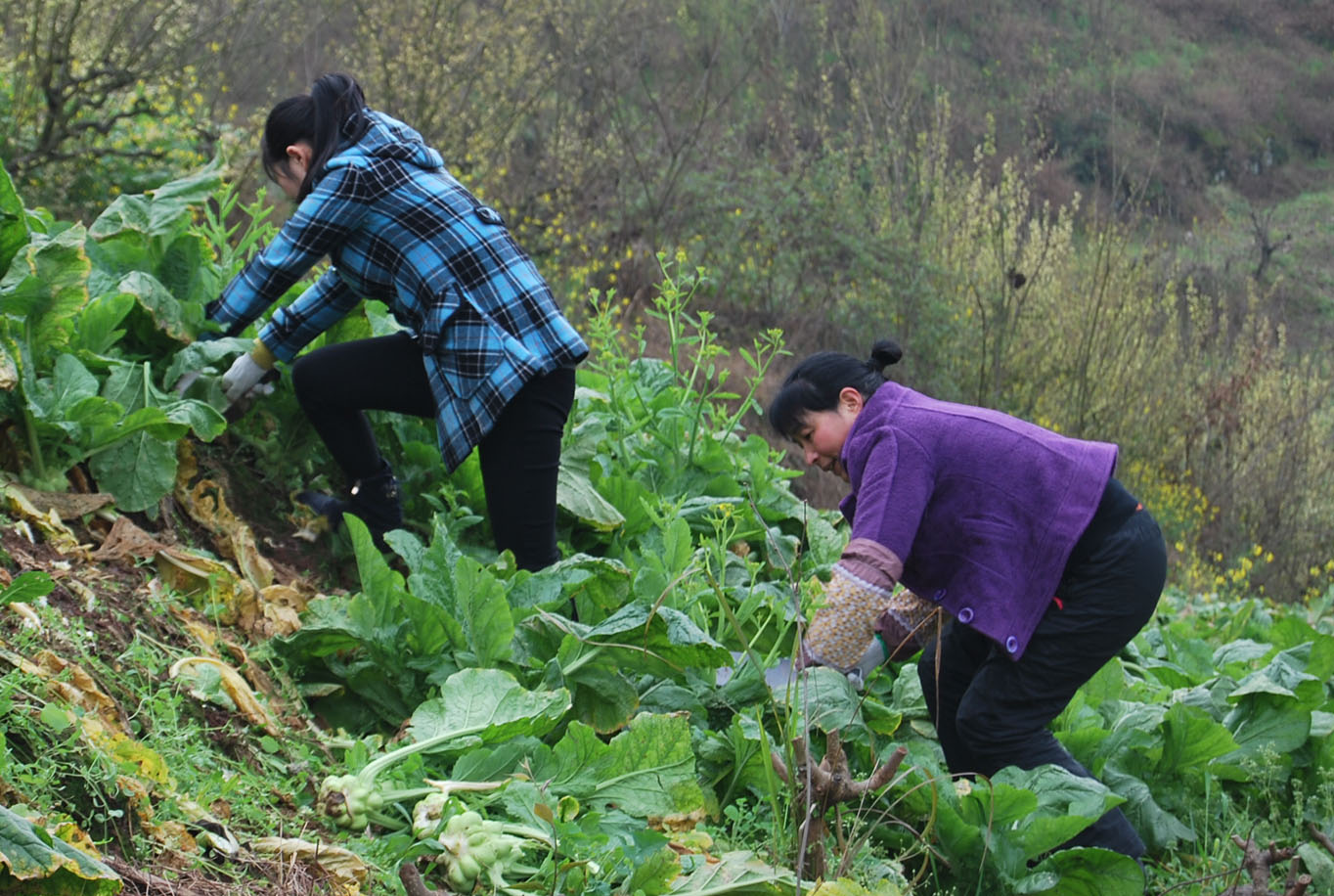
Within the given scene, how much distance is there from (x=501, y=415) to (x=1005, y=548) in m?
1.42

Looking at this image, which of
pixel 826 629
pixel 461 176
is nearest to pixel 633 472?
pixel 826 629

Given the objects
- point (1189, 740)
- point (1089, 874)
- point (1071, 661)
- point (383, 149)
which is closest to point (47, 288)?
point (383, 149)

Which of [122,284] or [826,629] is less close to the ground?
[122,284]

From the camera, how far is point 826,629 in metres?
2.87

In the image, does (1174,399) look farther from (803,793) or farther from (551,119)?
(803,793)

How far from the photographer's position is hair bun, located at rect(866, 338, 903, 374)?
10.3ft

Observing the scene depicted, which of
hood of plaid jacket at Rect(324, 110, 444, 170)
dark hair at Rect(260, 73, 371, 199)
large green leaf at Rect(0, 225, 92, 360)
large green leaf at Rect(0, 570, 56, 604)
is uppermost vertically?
dark hair at Rect(260, 73, 371, 199)

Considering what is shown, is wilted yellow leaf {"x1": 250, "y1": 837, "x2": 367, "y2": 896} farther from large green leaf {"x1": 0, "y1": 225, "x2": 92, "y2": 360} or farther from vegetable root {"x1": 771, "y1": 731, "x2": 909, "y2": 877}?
large green leaf {"x1": 0, "y1": 225, "x2": 92, "y2": 360}

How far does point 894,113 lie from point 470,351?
26.8 ft

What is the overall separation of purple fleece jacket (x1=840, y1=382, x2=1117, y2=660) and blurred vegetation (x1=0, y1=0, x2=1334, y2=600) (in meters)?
4.93

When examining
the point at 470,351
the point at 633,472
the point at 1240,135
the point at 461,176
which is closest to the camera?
the point at 470,351

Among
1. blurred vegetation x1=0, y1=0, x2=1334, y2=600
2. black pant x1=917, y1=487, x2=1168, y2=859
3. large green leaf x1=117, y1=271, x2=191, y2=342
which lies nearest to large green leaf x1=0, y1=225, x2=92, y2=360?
large green leaf x1=117, y1=271, x2=191, y2=342

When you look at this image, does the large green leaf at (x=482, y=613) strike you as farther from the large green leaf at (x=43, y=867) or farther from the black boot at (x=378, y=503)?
the large green leaf at (x=43, y=867)

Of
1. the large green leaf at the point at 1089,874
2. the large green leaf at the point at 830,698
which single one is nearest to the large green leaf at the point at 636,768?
the large green leaf at the point at 830,698
